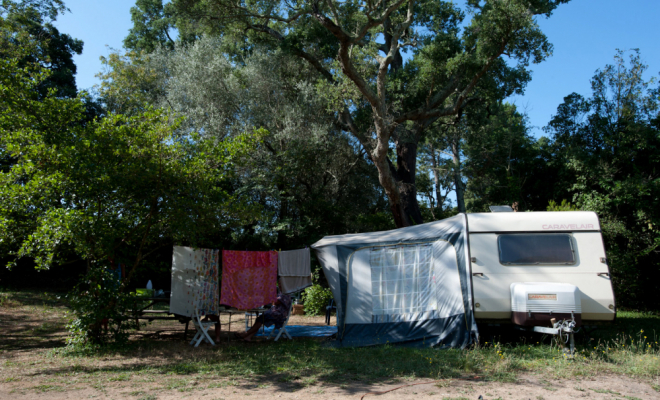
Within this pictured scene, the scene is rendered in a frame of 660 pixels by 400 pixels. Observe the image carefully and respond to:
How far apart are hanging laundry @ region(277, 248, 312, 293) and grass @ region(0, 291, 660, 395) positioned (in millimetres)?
1186

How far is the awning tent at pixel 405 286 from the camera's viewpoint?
6.80 metres

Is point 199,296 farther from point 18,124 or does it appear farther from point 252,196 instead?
point 252,196

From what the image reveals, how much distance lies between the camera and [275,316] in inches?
312

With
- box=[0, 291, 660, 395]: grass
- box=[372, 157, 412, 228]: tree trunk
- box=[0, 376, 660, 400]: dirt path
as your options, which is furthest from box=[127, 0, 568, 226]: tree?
box=[0, 376, 660, 400]: dirt path

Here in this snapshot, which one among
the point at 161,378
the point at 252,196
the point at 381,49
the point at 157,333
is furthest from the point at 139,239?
the point at 381,49

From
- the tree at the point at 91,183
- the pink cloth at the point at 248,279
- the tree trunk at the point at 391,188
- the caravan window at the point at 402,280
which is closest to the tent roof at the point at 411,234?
the caravan window at the point at 402,280

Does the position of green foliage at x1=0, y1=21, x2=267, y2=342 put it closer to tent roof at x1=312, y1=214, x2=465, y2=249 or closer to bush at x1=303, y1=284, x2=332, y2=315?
tent roof at x1=312, y1=214, x2=465, y2=249

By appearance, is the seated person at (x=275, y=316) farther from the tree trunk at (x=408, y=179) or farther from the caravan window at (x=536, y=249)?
the tree trunk at (x=408, y=179)

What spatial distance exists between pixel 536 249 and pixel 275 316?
4.51 m

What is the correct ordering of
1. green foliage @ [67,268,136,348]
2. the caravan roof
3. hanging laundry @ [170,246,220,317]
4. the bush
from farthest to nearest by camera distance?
the bush, hanging laundry @ [170,246,220,317], the caravan roof, green foliage @ [67,268,136,348]

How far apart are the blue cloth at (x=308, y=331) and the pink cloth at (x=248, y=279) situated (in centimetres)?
104

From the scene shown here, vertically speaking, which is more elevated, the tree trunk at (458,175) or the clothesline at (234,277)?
the tree trunk at (458,175)

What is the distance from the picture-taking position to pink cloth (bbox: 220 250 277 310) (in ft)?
25.0

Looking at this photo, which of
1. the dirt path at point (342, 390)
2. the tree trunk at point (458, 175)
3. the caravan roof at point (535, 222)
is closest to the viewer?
the dirt path at point (342, 390)
